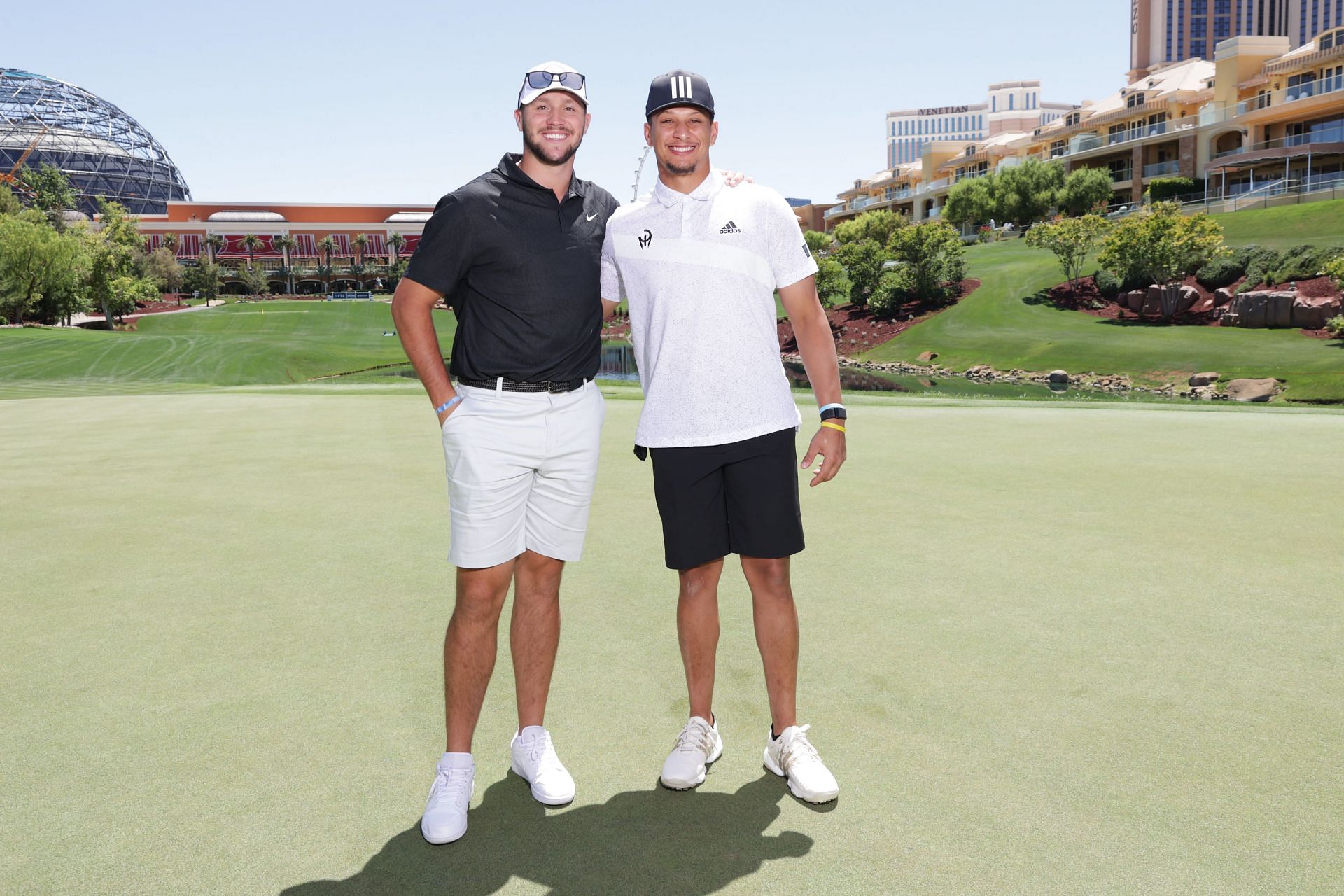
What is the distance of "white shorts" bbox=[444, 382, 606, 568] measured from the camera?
3.53 metres

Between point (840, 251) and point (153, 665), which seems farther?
point (840, 251)

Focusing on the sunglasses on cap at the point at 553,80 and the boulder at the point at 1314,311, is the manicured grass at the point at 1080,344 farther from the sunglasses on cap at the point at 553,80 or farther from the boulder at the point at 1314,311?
the sunglasses on cap at the point at 553,80

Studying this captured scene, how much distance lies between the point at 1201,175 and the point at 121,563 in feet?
258

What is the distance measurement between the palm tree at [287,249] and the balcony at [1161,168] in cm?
9533

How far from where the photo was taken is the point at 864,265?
61.5 m

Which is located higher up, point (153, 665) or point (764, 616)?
point (764, 616)

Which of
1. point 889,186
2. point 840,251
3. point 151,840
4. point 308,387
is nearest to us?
point 151,840

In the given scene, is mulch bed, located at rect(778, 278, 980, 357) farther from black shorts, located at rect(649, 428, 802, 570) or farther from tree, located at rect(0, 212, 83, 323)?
black shorts, located at rect(649, 428, 802, 570)

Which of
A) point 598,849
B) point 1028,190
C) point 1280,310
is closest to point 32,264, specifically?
point 1280,310

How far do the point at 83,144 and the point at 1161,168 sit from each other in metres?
140

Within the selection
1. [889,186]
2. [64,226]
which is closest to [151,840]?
[64,226]

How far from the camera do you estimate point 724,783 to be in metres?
3.36

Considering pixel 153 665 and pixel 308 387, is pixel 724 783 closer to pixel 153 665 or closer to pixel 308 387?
pixel 153 665

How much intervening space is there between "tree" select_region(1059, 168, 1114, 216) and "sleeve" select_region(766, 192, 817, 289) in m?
75.8
